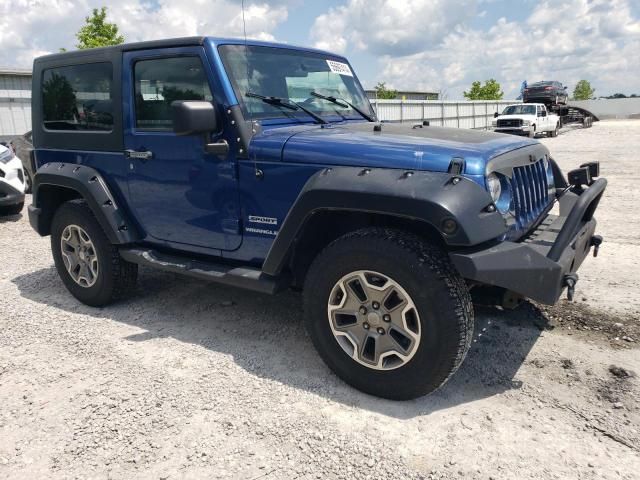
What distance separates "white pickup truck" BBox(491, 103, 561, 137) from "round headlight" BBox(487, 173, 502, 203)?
23394mm

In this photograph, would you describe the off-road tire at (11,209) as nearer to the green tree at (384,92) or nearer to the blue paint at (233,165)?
the blue paint at (233,165)

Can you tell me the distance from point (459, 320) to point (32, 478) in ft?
7.24

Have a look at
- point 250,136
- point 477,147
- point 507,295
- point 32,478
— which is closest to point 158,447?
point 32,478

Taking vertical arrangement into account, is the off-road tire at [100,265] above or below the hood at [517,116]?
below

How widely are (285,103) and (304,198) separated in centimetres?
100

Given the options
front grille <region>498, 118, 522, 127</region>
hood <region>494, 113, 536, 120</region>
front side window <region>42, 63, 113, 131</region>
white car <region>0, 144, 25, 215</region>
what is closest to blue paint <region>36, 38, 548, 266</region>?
front side window <region>42, 63, 113, 131</region>

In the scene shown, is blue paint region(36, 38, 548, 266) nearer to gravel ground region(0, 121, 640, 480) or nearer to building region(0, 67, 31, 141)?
gravel ground region(0, 121, 640, 480)

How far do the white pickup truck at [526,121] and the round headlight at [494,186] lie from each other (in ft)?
76.8

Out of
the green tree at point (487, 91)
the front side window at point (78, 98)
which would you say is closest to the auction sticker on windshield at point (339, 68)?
the front side window at point (78, 98)

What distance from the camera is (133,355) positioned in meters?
3.66

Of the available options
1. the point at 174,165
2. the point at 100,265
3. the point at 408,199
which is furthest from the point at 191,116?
the point at 100,265

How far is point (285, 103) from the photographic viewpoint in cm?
362

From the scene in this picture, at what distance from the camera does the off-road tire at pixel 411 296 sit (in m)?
2.68

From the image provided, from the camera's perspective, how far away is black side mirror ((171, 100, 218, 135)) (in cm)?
309
